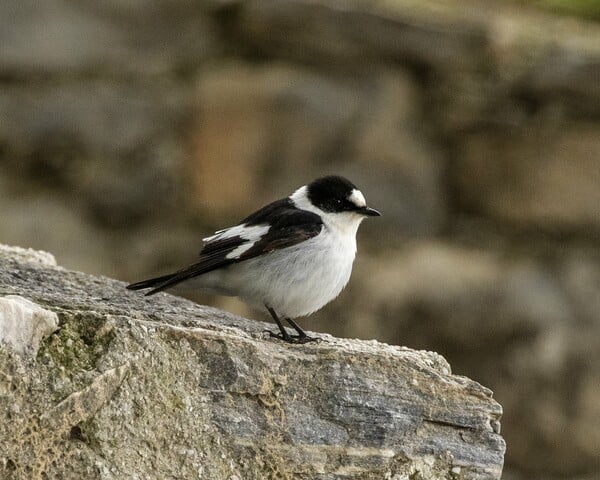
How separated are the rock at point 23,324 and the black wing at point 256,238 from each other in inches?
54.1

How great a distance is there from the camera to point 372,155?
788cm

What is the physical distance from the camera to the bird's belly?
5.59 meters

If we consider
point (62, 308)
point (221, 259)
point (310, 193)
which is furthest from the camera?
point (310, 193)

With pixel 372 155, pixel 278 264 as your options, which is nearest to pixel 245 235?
pixel 278 264

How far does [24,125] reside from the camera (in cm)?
745

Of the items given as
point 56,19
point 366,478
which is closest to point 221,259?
point 366,478

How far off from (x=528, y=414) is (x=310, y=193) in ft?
8.98

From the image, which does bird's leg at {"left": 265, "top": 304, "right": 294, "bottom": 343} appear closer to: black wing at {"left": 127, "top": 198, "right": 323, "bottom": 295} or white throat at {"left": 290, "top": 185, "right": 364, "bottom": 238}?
black wing at {"left": 127, "top": 198, "right": 323, "bottom": 295}

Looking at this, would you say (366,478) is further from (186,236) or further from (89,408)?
(186,236)

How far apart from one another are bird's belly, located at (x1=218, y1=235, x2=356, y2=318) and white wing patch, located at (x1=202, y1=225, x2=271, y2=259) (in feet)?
0.26

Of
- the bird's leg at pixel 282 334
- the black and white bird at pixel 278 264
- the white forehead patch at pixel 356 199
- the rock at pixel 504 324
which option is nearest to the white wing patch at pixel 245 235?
the black and white bird at pixel 278 264

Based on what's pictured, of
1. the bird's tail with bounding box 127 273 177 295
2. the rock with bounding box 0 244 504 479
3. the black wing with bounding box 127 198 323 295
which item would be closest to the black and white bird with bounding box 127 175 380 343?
the black wing with bounding box 127 198 323 295

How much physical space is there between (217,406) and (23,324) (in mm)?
758

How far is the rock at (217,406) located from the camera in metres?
3.67
